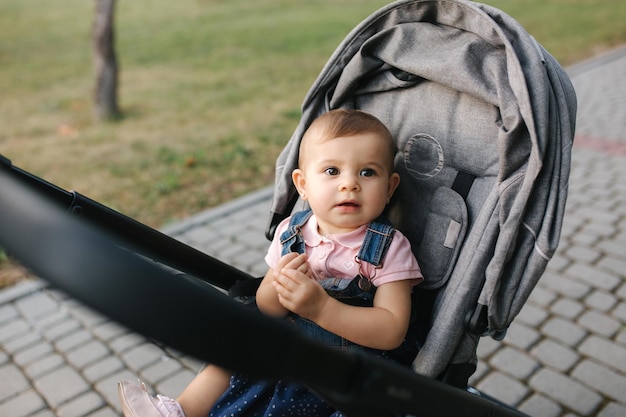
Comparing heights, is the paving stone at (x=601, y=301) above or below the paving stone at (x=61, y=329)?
above

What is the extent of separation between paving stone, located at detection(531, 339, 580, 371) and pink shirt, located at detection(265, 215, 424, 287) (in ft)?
4.93

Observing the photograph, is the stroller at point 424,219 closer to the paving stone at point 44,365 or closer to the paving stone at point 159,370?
the paving stone at point 159,370

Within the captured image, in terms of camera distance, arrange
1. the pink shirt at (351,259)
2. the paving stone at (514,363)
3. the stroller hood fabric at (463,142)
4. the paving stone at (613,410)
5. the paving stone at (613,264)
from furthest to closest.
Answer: the paving stone at (613,264)
the paving stone at (514,363)
the paving stone at (613,410)
the pink shirt at (351,259)
the stroller hood fabric at (463,142)

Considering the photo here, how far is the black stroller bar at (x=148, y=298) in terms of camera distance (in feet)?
2.73

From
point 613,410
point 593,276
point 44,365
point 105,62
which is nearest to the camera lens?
point 613,410

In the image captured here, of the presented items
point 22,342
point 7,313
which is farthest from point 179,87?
point 22,342

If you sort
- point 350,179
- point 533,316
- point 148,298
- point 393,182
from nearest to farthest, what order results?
point 148,298
point 350,179
point 393,182
point 533,316

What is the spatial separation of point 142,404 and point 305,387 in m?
0.47

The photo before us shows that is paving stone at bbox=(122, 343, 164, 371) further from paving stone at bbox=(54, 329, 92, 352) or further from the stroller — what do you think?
the stroller

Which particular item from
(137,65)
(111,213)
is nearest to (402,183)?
(111,213)

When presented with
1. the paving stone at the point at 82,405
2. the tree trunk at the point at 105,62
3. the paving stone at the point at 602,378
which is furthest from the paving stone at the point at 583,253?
the tree trunk at the point at 105,62

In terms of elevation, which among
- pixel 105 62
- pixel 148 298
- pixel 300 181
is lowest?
pixel 105 62

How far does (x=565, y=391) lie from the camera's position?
279 centimetres

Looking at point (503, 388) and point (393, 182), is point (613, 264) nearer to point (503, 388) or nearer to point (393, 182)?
point (503, 388)
